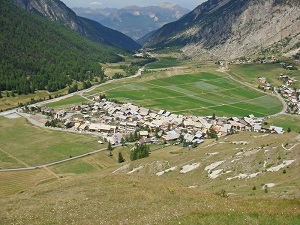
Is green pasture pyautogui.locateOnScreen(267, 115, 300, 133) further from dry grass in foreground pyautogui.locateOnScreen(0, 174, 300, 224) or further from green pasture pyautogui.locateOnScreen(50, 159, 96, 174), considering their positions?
dry grass in foreground pyautogui.locateOnScreen(0, 174, 300, 224)

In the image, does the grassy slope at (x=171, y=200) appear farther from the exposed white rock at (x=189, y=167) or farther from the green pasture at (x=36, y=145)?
the green pasture at (x=36, y=145)

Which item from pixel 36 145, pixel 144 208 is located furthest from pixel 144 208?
pixel 36 145

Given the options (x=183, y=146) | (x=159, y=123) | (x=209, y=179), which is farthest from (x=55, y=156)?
(x=209, y=179)

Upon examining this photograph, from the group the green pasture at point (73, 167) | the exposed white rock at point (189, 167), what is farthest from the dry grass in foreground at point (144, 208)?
the green pasture at point (73, 167)

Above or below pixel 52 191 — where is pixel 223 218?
above

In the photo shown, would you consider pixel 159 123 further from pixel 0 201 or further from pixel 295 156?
pixel 0 201

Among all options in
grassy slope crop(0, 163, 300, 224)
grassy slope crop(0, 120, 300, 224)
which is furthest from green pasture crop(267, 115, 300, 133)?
grassy slope crop(0, 163, 300, 224)
